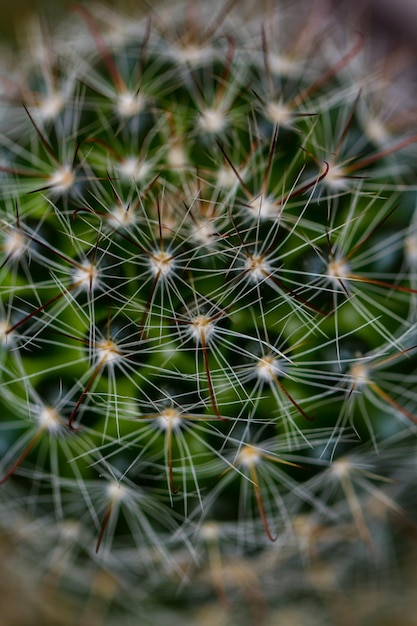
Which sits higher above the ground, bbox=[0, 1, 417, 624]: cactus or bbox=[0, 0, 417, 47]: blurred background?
bbox=[0, 0, 417, 47]: blurred background

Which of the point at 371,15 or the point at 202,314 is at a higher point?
the point at 371,15

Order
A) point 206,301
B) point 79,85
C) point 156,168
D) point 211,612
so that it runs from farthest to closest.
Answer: point 211,612, point 79,85, point 156,168, point 206,301

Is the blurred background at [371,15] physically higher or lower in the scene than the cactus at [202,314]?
higher

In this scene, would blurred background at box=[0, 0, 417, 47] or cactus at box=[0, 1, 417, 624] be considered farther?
blurred background at box=[0, 0, 417, 47]

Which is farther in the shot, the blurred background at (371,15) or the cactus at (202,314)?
the blurred background at (371,15)

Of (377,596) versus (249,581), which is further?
(377,596)

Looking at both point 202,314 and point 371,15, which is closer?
point 202,314

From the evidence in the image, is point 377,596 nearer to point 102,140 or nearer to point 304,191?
point 304,191

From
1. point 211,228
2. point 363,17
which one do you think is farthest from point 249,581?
point 363,17
